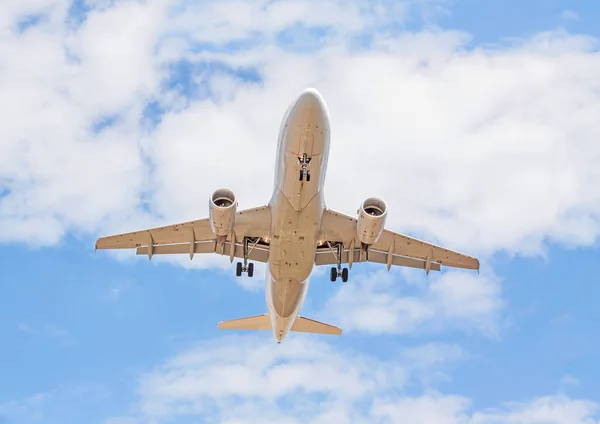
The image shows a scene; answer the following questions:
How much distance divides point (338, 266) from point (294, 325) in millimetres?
5798

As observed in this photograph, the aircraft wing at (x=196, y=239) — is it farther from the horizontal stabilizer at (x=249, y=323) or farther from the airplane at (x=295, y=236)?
the horizontal stabilizer at (x=249, y=323)

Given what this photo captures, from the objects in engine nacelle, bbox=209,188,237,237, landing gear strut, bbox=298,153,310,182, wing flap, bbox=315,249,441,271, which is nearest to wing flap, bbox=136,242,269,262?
wing flap, bbox=315,249,441,271

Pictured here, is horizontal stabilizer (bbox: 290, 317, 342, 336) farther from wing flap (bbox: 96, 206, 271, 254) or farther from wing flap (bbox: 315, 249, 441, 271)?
wing flap (bbox: 96, 206, 271, 254)

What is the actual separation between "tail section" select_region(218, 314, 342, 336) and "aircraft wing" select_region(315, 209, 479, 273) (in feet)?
13.0

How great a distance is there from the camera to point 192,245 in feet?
136

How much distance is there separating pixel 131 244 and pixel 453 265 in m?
15.3

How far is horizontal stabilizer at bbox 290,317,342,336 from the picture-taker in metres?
44.7

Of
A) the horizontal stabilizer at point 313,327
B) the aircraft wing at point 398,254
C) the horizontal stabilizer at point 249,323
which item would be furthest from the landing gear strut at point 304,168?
the horizontal stabilizer at point 313,327

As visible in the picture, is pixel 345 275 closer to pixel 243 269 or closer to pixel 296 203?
pixel 243 269

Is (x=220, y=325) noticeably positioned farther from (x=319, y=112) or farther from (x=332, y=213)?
(x=319, y=112)

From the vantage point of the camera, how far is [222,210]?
119ft

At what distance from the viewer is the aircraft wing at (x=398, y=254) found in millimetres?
40938

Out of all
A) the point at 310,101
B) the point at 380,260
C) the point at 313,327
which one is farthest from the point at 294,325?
the point at 310,101

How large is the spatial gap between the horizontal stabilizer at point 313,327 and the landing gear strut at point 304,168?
11906 mm
